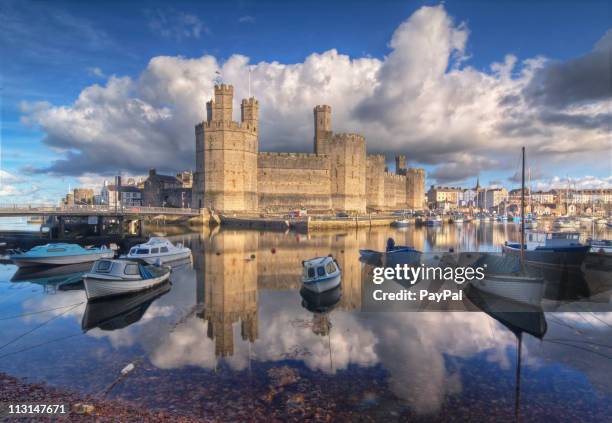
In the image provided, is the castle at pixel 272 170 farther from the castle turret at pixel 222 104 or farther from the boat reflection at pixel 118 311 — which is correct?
the boat reflection at pixel 118 311

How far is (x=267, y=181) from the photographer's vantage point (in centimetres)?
5697

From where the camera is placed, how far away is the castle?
49.5 meters

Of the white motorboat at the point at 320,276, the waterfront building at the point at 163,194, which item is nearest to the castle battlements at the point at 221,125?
the waterfront building at the point at 163,194

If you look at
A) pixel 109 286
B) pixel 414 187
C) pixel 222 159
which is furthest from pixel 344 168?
pixel 109 286

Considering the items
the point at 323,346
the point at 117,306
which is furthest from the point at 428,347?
the point at 117,306

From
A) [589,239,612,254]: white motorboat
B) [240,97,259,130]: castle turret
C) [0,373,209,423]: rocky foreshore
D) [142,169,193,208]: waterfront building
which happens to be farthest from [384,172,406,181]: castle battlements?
[0,373,209,423]: rocky foreshore

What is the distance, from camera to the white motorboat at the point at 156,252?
17.8 metres

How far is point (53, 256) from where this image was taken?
715 inches

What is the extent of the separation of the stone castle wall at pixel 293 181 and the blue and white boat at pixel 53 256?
1483 inches

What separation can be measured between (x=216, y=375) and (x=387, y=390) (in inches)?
120

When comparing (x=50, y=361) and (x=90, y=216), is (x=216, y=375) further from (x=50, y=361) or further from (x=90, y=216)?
(x=90, y=216)

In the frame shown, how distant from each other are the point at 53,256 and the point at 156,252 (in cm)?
493

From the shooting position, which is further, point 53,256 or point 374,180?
point 374,180

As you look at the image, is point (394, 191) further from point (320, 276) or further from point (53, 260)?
point (320, 276)
